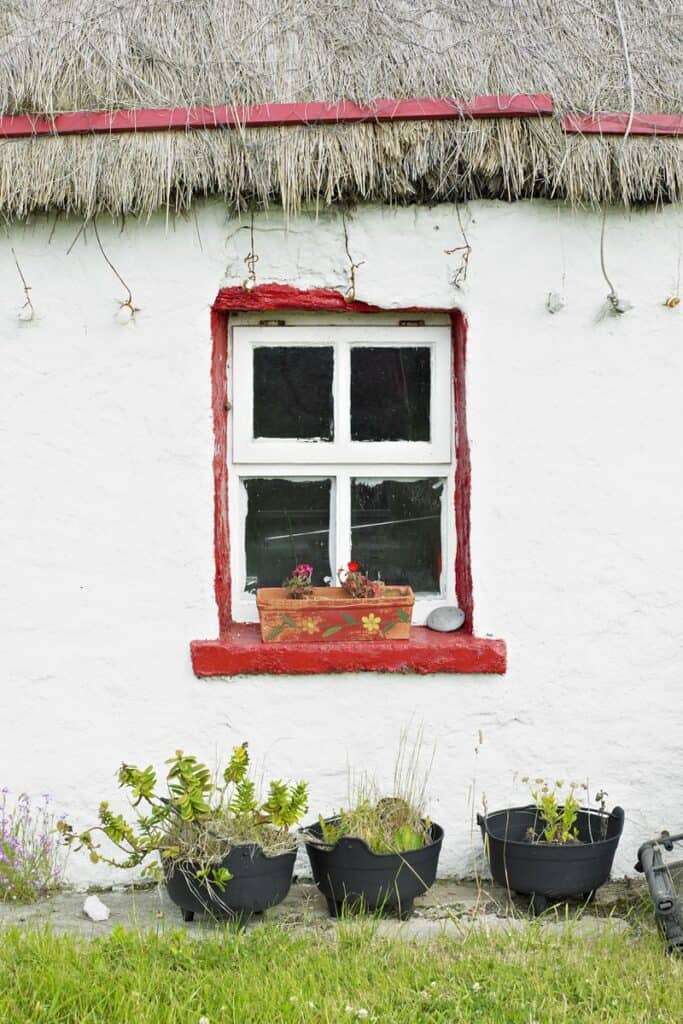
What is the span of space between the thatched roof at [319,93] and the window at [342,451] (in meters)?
0.55

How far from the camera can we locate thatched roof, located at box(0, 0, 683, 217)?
144 inches

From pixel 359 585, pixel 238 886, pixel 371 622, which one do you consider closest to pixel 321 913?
pixel 238 886

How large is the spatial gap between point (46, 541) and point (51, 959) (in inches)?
58.8

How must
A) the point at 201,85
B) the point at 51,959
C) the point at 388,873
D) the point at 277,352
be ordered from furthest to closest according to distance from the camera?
the point at 277,352
the point at 201,85
the point at 388,873
the point at 51,959

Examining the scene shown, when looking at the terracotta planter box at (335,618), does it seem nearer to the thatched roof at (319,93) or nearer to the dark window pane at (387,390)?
the dark window pane at (387,390)

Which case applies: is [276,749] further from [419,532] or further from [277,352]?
[277,352]

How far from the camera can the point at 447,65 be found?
12.3 feet

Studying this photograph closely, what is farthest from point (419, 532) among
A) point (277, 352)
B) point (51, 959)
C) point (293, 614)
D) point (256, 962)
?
point (51, 959)

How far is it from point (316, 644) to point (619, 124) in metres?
2.20

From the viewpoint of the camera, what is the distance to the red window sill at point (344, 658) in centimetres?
374

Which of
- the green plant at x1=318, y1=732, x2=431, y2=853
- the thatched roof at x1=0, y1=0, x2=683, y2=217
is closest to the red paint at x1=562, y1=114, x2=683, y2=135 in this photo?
the thatched roof at x1=0, y1=0, x2=683, y2=217

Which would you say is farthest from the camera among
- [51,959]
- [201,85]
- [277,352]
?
[277,352]

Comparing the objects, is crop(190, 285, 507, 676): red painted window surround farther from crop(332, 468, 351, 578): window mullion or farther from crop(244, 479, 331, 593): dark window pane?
crop(332, 468, 351, 578): window mullion

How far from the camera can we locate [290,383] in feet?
13.3
